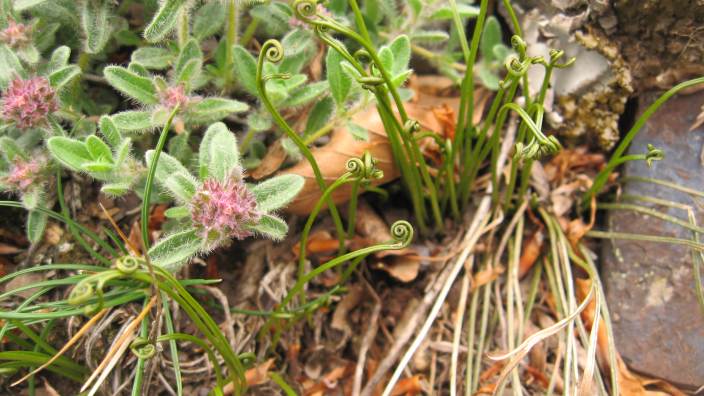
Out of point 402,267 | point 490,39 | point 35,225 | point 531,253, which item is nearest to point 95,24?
point 35,225

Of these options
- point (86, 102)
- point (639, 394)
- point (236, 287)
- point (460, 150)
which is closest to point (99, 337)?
point (236, 287)

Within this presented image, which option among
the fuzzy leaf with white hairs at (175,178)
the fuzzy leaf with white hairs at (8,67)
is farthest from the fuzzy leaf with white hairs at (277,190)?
the fuzzy leaf with white hairs at (8,67)

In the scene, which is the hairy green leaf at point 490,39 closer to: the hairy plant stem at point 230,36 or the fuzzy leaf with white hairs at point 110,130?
the hairy plant stem at point 230,36

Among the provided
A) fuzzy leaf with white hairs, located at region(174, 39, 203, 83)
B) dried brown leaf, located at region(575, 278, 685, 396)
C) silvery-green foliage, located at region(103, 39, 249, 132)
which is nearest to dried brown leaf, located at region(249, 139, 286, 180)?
silvery-green foliage, located at region(103, 39, 249, 132)

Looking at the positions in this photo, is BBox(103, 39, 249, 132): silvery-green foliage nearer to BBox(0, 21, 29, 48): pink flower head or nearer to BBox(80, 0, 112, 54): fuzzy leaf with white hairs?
BBox(80, 0, 112, 54): fuzzy leaf with white hairs

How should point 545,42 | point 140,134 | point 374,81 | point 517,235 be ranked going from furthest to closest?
point 545,42, point 517,235, point 140,134, point 374,81

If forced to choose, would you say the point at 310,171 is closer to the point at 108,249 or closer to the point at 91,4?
the point at 108,249
